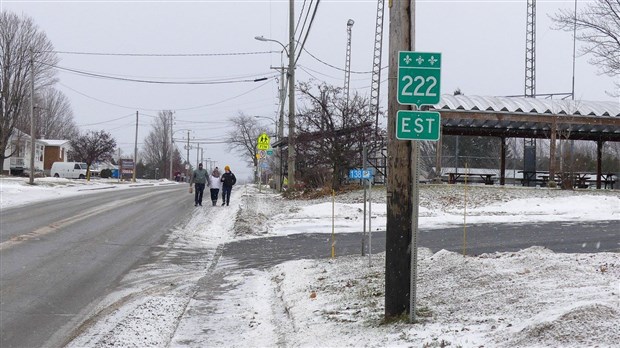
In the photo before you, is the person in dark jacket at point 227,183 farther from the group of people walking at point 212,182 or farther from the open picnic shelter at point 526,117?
the open picnic shelter at point 526,117

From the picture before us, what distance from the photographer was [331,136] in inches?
1056

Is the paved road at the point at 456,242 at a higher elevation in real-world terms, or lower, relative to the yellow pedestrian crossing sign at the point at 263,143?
lower

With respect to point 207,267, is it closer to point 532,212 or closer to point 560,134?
point 532,212

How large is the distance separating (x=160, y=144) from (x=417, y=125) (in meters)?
119

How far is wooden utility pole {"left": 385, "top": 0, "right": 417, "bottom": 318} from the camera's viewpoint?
6.51 metres

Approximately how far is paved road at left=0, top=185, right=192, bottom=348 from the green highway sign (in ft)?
14.2

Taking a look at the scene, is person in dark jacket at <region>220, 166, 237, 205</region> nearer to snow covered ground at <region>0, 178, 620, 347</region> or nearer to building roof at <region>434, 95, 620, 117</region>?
snow covered ground at <region>0, 178, 620, 347</region>

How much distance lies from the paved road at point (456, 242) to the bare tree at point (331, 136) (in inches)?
376

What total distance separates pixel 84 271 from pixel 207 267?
2.25 meters

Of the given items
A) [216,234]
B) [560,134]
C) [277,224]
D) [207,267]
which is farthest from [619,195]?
[207,267]

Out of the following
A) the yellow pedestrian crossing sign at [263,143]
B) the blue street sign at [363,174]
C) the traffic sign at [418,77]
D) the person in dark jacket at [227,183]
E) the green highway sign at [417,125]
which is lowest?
the person in dark jacket at [227,183]

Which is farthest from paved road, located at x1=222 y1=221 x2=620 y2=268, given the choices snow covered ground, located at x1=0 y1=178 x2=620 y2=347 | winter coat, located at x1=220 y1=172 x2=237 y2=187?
winter coat, located at x1=220 y1=172 x2=237 y2=187

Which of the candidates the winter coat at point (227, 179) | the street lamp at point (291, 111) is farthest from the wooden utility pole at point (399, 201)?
the street lamp at point (291, 111)

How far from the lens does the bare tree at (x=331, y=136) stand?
26.9 m
